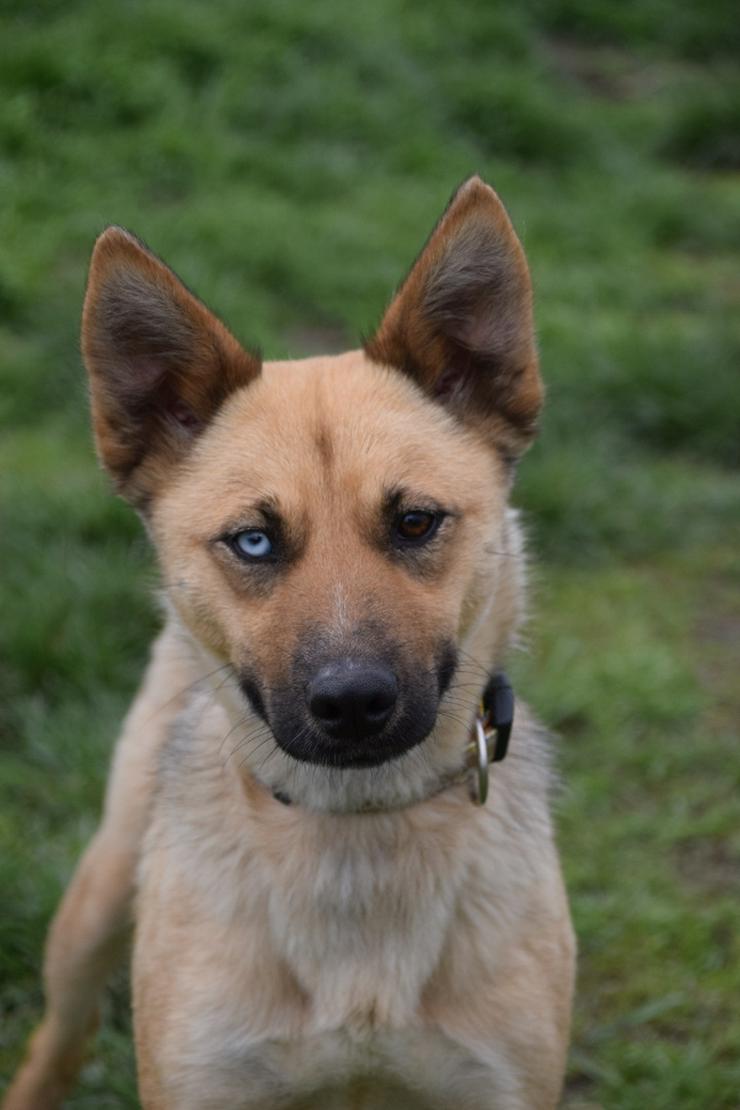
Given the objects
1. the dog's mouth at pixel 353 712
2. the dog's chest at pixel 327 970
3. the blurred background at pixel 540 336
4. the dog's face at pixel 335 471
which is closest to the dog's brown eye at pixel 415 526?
the dog's face at pixel 335 471

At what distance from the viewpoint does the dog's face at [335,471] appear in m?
2.59

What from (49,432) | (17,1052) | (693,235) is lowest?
(17,1052)

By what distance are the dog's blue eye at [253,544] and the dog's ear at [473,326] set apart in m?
0.52

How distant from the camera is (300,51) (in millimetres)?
9117

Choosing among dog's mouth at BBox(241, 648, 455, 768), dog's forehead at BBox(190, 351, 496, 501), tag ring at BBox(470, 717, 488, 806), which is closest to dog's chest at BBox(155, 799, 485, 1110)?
tag ring at BBox(470, 717, 488, 806)

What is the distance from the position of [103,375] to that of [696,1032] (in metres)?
2.39

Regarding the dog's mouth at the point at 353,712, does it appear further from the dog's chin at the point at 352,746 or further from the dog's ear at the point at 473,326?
the dog's ear at the point at 473,326

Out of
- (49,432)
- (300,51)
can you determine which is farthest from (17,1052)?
(300,51)

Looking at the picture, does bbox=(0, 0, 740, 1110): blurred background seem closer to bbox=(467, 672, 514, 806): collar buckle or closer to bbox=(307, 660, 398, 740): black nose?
bbox=(467, 672, 514, 806): collar buckle

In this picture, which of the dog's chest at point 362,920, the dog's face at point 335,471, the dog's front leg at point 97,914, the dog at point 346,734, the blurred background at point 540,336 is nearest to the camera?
the dog's face at point 335,471

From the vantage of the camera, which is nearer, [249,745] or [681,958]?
[249,745]

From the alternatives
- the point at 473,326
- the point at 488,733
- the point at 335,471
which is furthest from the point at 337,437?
the point at 488,733

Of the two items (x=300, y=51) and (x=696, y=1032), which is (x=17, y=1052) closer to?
(x=696, y=1032)

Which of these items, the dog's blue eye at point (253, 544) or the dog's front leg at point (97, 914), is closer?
the dog's blue eye at point (253, 544)
